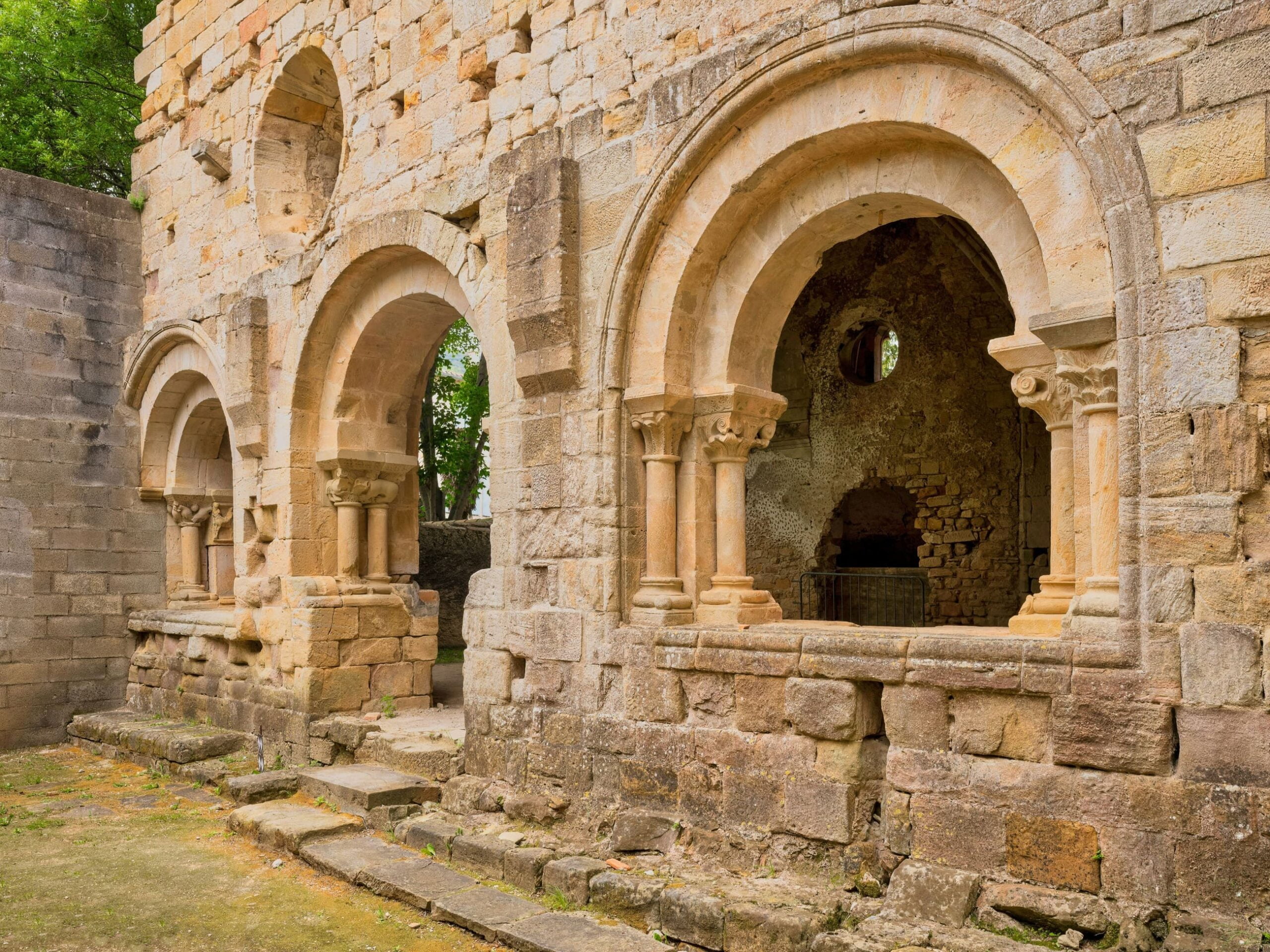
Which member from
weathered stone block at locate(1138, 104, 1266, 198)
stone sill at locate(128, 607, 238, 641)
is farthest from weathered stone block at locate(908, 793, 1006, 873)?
stone sill at locate(128, 607, 238, 641)

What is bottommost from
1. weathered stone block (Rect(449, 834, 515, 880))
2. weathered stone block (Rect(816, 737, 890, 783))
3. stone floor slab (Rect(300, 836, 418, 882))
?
stone floor slab (Rect(300, 836, 418, 882))

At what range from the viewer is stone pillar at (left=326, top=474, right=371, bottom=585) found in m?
8.02

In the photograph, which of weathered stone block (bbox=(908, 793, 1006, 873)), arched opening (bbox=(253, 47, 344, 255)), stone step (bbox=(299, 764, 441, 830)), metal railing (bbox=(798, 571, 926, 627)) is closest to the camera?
weathered stone block (bbox=(908, 793, 1006, 873))

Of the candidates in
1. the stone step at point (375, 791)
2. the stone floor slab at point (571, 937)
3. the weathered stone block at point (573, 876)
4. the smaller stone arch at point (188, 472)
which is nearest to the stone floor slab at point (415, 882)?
the weathered stone block at point (573, 876)

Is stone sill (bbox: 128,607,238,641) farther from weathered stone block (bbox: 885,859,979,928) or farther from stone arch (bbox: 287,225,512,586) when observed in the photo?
weathered stone block (bbox: 885,859,979,928)

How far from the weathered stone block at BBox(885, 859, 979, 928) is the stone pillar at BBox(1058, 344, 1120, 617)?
3.65ft

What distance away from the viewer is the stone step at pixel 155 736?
7.89 metres

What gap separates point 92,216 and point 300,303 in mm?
3486

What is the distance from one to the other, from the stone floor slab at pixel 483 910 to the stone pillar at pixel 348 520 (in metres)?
3.61

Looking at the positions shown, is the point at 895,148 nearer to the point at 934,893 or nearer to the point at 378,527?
the point at 934,893

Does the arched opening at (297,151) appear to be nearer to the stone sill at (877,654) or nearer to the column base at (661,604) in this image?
the column base at (661,604)

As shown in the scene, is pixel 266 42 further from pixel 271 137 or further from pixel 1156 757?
pixel 1156 757

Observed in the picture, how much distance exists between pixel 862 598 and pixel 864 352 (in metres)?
2.80

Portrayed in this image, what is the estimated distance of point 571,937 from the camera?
4.33 m
